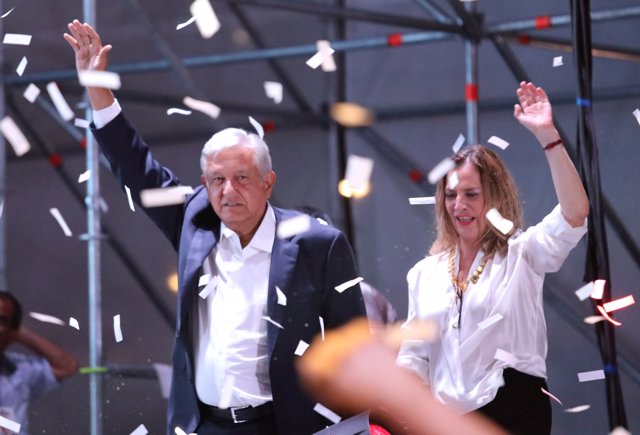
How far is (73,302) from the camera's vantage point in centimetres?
468

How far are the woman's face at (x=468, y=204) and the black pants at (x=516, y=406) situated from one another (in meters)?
0.30

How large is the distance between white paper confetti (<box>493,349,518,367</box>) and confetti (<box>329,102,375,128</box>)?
246 cm

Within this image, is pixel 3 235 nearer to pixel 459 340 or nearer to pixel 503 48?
pixel 503 48

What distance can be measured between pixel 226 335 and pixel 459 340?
0.48m

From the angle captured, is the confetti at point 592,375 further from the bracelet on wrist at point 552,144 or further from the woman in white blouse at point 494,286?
the bracelet on wrist at point 552,144

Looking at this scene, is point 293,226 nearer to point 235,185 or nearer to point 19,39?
point 235,185

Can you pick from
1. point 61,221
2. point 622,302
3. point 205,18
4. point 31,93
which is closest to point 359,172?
point 205,18

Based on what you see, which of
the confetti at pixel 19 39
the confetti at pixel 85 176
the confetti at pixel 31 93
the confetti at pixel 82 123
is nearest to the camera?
the confetti at pixel 82 123

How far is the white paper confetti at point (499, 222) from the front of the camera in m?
2.39

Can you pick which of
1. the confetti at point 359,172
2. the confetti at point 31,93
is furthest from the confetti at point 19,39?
the confetti at point 359,172

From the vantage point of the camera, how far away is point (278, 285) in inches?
88.5

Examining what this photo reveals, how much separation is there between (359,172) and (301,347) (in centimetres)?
257

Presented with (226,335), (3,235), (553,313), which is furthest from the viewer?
(3,235)

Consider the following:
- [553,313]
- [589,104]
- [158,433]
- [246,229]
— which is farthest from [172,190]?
[553,313]
